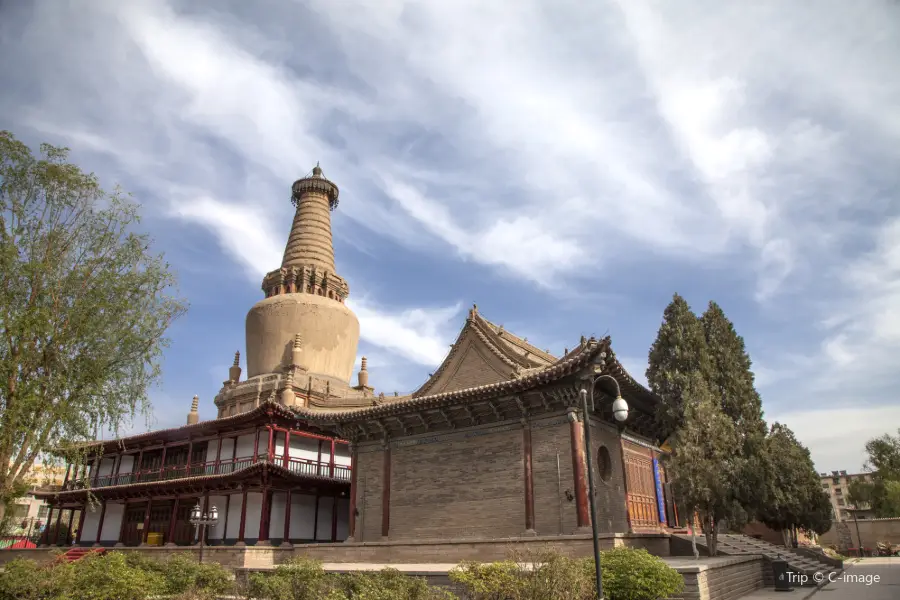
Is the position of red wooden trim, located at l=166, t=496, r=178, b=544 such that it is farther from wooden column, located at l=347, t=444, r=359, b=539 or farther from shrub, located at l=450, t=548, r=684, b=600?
shrub, located at l=450, t=548, r=684, b=600

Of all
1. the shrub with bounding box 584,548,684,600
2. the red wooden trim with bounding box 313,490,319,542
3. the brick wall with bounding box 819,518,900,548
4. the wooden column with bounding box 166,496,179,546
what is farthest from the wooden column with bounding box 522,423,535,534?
the brick wall with bounding box 819,518,900,548

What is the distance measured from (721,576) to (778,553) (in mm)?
9157

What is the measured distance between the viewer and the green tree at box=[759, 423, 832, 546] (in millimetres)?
20828

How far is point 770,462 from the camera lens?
63.5 ft

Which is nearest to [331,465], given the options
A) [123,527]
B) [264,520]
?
[264,520]

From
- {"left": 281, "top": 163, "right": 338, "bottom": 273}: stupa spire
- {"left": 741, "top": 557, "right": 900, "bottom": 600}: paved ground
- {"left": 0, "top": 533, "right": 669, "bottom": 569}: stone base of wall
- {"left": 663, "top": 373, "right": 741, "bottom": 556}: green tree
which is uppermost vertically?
{"left": 281, "top": 163, "right": 338, "bottom": 273}: stupa spire

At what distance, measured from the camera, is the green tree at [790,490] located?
68.3ft

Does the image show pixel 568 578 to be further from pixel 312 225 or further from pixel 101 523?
pixel 312 225

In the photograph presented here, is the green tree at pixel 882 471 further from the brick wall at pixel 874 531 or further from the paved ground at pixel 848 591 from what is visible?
the paved ground at pixel 848 591

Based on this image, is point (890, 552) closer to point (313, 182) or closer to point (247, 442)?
point (247, 442)

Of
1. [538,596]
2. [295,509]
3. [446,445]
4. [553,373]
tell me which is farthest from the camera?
[295,509]

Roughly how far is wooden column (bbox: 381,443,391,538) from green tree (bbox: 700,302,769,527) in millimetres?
11391

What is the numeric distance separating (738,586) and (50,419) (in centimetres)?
1793

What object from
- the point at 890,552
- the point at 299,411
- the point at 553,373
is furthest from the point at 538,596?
the point at 890,552
